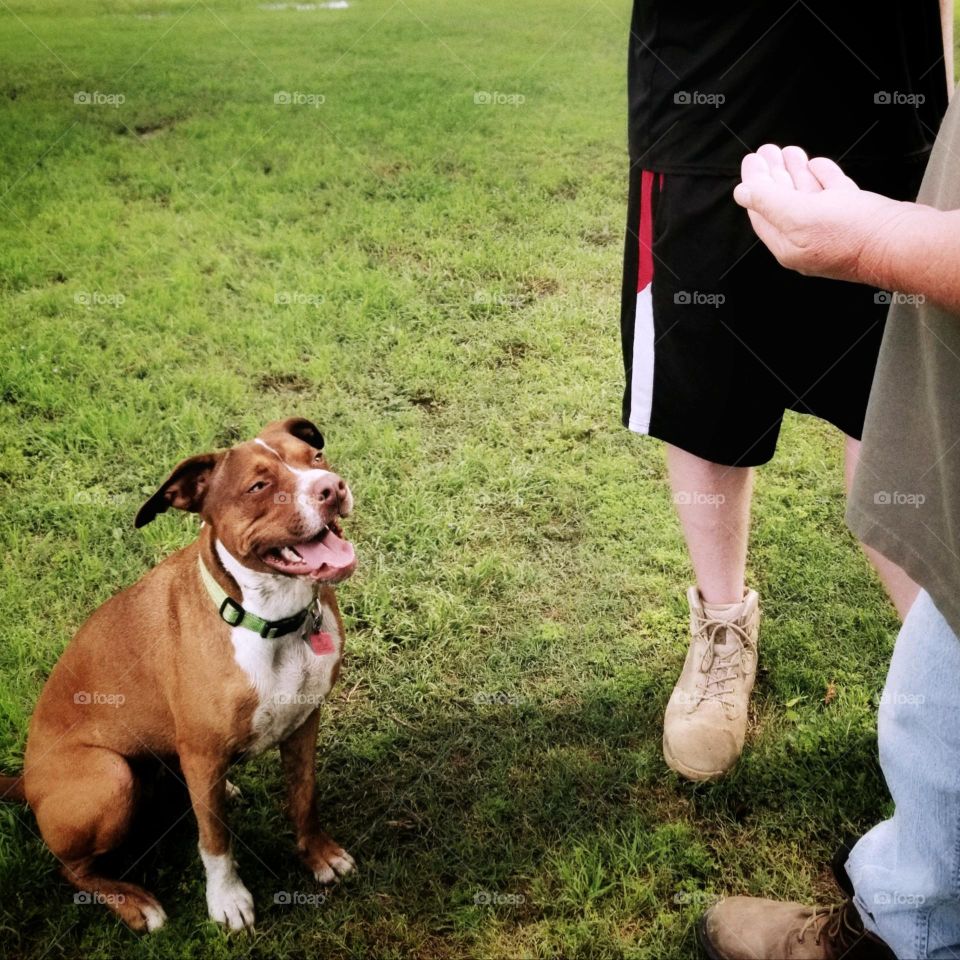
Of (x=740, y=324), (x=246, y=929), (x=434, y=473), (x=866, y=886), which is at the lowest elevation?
(x=246, y=929)

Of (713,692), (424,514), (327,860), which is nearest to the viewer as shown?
(327,860)

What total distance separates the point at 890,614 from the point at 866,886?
179 centimetres

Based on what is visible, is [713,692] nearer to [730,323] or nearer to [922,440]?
[730,323]

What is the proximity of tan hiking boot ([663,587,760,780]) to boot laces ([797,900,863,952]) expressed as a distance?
62cm

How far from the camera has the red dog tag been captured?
227 centimetres

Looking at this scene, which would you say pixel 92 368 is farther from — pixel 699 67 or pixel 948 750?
pixel 948 750

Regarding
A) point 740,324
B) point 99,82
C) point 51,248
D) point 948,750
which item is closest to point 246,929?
point 948,750

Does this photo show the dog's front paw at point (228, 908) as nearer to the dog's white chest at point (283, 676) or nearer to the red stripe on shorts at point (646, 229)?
the dog's white chest at point (283, 676)

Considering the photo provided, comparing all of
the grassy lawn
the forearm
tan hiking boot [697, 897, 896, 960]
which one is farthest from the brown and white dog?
the forearm

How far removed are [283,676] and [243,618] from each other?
0.60ft

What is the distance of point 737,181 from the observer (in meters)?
2.15

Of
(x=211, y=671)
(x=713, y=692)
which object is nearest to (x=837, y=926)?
(x=713, y=692)

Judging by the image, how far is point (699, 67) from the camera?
2.12 m

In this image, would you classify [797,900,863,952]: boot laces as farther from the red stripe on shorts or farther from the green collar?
the red stripe on shorts
